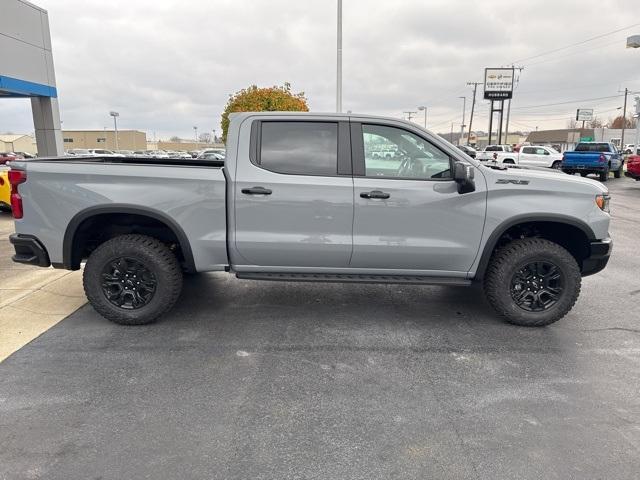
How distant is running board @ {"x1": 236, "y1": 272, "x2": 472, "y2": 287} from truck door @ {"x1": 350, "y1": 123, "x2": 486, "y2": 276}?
112mm

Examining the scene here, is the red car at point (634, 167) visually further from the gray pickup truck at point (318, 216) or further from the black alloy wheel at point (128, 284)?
the black alloy wheel at point (128, 284)

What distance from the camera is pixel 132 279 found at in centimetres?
433

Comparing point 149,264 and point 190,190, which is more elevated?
point 190,190

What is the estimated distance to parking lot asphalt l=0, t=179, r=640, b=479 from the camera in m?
2.54

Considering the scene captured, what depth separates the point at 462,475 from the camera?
2445 millimetres

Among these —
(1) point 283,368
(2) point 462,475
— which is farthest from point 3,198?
(2) point 462,475

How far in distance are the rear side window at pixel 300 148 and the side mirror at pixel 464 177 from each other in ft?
3.44

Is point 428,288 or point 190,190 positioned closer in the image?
point 190,190

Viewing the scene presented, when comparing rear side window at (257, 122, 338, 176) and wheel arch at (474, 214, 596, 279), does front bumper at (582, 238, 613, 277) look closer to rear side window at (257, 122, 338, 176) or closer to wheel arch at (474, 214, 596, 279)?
wheel arch at (474, 214, 596, 279)

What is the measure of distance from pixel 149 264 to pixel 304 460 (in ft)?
8.10

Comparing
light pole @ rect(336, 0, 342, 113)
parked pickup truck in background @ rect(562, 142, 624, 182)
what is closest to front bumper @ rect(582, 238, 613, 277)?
light pole @ rect(336, 0, 342, 113)

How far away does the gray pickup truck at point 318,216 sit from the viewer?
407cm

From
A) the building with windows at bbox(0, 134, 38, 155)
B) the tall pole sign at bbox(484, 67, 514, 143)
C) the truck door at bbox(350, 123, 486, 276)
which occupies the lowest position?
the truck door at bbox(350, 123, 486, 276)

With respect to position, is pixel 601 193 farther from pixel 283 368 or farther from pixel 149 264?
pixel 149 264
